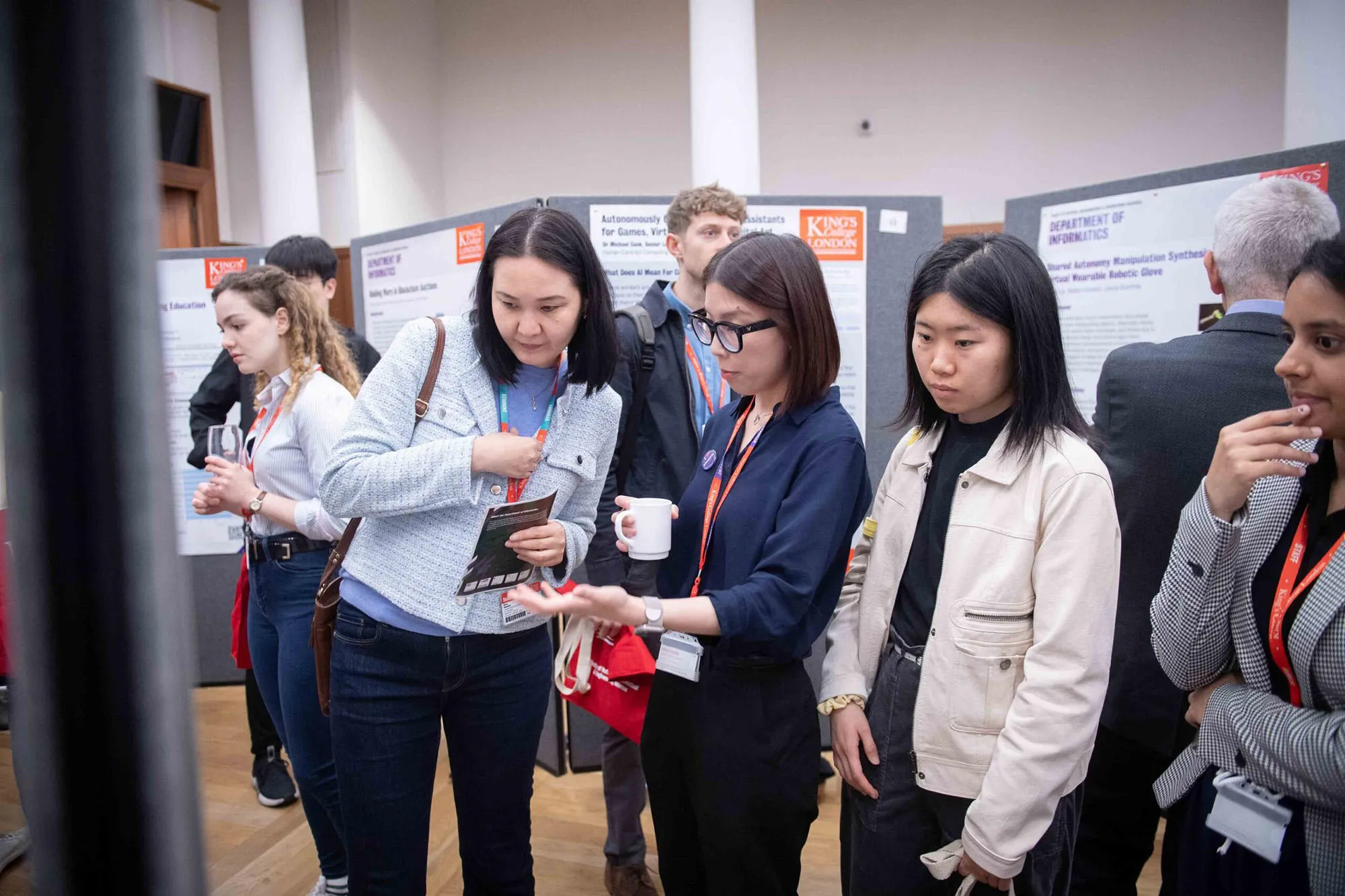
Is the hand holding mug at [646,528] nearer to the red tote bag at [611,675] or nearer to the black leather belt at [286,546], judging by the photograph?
the red tote bag at [611,675]

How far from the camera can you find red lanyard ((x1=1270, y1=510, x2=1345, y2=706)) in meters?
1.09

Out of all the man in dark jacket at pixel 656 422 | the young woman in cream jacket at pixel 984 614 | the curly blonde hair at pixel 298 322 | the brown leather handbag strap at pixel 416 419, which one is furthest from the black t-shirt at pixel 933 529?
the curly blonde hair at pixel 298 322

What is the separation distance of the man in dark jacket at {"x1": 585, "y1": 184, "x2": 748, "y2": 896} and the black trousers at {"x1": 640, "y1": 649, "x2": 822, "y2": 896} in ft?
3.22

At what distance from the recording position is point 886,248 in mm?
3064

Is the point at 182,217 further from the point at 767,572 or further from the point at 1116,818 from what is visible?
the point at 1116,818

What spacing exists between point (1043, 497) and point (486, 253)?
0.98 meters

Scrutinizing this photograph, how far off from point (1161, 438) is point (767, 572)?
38.9 inches

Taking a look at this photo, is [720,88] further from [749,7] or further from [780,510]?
[780,510]

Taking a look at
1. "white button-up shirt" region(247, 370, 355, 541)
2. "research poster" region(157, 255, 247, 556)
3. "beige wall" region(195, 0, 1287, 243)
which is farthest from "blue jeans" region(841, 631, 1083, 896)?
"beige wall" region(195, 0, 1287, 243)

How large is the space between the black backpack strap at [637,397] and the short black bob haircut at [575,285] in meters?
0.81

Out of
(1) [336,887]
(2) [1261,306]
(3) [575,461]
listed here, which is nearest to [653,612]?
(3) [575,461]

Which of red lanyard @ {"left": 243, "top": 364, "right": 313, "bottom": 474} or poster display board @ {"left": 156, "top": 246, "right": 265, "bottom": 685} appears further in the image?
poster display board @ {"left": 156, "top": 246, "right": 265, "bottom": 685}

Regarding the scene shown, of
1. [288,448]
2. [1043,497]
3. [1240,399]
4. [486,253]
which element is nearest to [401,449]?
[486,253]

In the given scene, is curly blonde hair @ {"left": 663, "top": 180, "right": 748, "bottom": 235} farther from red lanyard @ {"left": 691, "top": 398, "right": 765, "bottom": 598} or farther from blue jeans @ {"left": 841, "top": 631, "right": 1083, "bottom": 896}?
blue jeans @ {"left": 841, "top": 631, "right": 1083, "bottom": 896}
